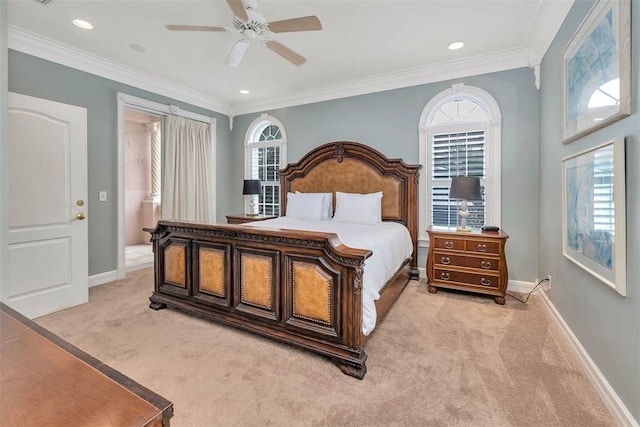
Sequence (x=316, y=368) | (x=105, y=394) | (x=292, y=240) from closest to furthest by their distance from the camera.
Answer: (x=105, y=394)
(x=316, y=368)
(x=292, y=240)

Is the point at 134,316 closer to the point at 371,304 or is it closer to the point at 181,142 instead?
the point at 371,304

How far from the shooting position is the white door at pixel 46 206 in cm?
274

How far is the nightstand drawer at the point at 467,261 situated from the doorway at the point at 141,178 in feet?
18.4

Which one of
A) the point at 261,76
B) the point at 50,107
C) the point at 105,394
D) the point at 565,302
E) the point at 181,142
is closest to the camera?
the point at 105,394

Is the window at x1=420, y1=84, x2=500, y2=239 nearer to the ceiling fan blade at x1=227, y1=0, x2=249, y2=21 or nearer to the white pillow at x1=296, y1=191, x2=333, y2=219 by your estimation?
the white pillow at x1=296, y1=191, x2=333, y2=219

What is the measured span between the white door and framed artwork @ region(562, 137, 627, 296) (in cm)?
438

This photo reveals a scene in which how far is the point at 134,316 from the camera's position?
2.78m

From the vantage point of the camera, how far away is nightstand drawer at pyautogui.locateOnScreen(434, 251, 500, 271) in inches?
124

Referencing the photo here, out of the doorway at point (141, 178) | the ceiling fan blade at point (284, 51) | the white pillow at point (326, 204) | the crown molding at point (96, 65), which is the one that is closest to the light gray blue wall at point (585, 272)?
the ceiling fan blade at point (284, 51)

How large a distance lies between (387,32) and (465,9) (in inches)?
28.3

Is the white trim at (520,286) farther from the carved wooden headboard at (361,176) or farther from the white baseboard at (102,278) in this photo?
the white baseboard at (102,278)

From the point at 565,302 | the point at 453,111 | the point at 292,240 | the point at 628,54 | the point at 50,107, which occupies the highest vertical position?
the point at 453,111

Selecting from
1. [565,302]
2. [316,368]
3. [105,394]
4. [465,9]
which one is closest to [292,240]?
[316,368]

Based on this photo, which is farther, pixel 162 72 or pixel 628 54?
pixel 162 72
